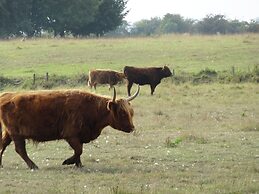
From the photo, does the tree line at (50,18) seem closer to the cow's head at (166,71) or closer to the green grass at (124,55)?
the green grass at (124,55)

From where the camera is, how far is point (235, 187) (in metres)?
11.1

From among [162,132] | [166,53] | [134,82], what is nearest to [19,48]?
[166,53]

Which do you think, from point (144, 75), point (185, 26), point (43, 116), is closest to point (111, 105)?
point (43, 116)

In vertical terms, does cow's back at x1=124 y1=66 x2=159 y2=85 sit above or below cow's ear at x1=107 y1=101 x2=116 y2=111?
below

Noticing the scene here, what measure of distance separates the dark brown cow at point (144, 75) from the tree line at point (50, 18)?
112 ft

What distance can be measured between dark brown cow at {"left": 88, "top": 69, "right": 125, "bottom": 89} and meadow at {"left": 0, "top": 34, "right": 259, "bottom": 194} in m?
0.49

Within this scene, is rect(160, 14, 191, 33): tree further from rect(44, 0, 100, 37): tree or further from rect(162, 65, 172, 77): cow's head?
rect(162, 65, 172, 77): cow's head

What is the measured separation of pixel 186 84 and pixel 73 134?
23.3 m

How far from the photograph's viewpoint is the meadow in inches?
452

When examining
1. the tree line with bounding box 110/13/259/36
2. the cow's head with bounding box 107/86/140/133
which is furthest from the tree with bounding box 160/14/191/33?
the cow's head with bounding box 107/86/140/133

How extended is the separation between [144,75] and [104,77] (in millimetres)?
2101

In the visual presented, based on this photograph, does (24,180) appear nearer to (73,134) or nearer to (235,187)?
(73,134)

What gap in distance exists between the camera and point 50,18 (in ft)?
239

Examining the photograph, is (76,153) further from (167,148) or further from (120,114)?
(167,148)
